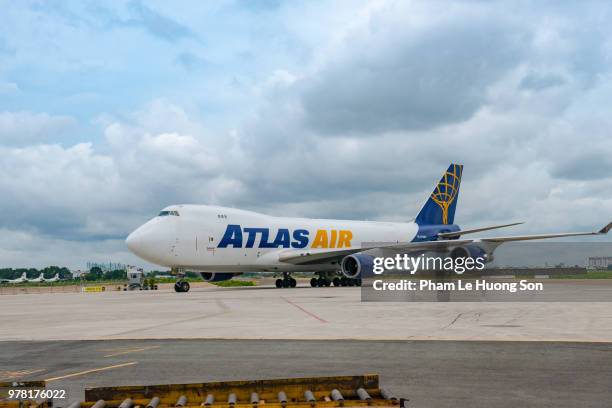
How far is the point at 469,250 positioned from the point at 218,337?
34525 mm

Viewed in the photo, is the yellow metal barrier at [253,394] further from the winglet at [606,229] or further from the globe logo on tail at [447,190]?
the globe logo on tail at [447,190]

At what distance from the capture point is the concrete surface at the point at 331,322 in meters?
15.2

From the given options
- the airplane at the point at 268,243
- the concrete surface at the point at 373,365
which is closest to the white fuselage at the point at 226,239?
the airplane at the point at 268,243

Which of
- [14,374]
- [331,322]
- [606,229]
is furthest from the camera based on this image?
[606,229]

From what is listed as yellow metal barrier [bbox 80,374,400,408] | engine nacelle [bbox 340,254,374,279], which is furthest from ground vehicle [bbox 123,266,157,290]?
yellow metal barrier [bbox 80,374,400,408]

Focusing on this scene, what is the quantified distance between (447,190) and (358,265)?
890 inches

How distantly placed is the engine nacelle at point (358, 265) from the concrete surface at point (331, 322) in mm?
15650

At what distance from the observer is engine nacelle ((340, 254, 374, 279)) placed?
135 ft

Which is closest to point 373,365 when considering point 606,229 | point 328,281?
point 606,229

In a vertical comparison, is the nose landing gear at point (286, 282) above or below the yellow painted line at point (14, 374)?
above

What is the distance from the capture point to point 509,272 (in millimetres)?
62000

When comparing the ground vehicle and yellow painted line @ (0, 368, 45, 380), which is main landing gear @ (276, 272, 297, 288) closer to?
the ground vehicle

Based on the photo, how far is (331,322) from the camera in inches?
730

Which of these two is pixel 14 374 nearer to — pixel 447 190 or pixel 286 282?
pixel 286 282
